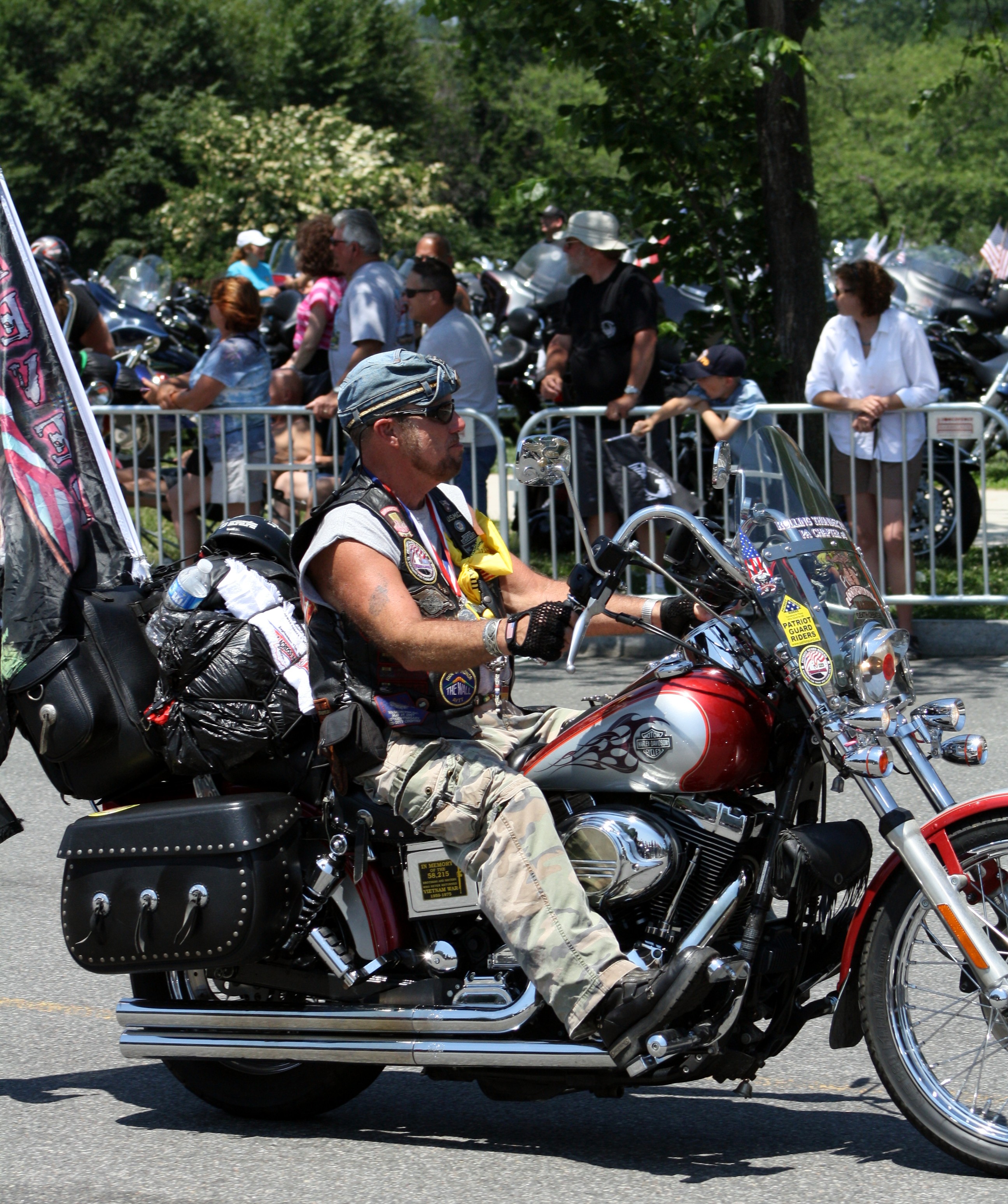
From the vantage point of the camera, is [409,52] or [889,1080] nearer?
[889,1080]

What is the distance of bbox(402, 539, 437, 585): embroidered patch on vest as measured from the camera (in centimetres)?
348

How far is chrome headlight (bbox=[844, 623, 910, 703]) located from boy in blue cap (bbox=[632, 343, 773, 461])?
202 inches

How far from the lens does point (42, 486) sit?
4094 millimetres

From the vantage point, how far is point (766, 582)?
10.6 ft

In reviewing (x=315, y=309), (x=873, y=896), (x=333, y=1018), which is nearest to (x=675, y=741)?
(x=873, y=896)

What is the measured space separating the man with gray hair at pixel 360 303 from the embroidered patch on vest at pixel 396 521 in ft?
17.3

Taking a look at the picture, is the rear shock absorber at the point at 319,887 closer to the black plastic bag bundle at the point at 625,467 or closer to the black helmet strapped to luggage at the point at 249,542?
the black helmet strapped to luggage at the point at 249,542

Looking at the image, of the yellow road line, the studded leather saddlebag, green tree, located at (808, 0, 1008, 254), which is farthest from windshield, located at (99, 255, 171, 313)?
green tree, located at (808, 0, 1008, 254)

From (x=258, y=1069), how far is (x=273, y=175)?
3505 cm

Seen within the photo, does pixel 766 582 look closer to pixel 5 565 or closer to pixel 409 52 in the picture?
pixel 5 565

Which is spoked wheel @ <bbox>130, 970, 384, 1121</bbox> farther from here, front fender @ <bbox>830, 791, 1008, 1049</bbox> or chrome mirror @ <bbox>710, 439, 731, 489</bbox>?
chrome mirror @ <bbox>710, 439, 731, 489</bbox>

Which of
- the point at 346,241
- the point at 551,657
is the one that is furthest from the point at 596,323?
the point at 551,657

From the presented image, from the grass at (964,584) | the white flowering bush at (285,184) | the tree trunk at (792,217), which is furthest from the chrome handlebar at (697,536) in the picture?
the white flowering bush at (285,184)

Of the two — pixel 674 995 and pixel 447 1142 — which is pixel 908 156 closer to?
pixel 447 1142
